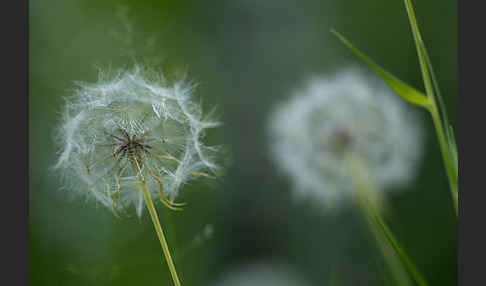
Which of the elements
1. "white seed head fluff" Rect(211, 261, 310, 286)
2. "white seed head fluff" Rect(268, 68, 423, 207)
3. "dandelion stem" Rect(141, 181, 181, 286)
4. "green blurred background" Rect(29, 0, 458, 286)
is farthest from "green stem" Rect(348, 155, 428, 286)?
"white seed head fluff" Rect(211, 261, 310, 286)

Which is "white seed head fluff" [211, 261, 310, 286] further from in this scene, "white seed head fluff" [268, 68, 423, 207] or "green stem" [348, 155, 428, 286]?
"green stem" [348, 155, 428, 286]

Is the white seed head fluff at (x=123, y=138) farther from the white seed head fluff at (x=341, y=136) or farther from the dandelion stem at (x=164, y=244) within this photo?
the white seed head fluff at (x=341, y=136)

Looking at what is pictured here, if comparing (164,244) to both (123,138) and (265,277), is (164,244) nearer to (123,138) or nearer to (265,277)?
(123,138)

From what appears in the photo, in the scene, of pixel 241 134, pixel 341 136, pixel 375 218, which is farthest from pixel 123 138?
pixel 241 134

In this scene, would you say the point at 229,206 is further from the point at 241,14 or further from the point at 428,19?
the point at 428,19

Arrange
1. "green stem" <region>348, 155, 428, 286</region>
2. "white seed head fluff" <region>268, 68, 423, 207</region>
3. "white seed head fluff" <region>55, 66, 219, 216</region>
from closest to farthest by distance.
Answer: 1. "green stem" <region>348, 155, 428, 286</region>
2. "white seed head fluff" <region>55, 66, 219, 216</region>
3. "white seed head fluff" <region>268, 68, 423, 207</region>

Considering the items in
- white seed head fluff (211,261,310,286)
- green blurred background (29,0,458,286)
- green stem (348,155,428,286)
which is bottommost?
green stem (348,155,428,286)

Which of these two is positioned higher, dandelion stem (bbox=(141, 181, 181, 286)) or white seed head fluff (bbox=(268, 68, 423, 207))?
white seed head fluff (bbox=(268, 68, 423, 207))

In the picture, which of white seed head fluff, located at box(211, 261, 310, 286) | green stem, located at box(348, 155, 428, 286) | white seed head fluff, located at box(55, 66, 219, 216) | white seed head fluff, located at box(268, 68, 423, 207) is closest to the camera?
green stem, located at box(348, 155, 428, 286)
